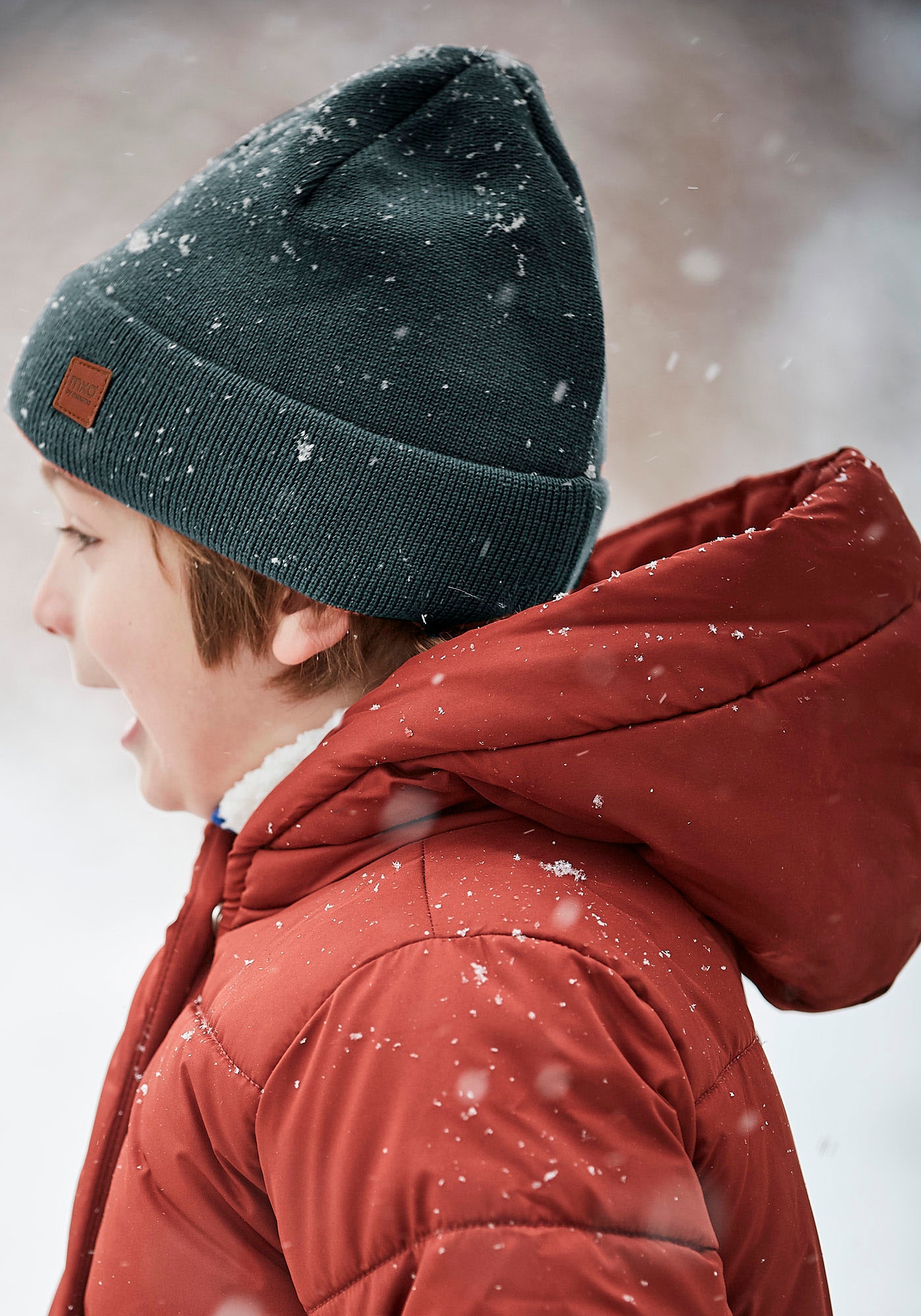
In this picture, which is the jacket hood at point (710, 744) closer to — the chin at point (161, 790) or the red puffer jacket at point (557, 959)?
the red puffer jacket at point (557, 959)

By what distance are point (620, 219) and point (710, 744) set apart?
6.95 ft

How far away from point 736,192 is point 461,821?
2271mm

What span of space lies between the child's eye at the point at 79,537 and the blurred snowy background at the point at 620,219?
1294 mm

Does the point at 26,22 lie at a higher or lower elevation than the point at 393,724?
higher

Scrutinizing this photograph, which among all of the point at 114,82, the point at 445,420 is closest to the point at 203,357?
the point at 445,420

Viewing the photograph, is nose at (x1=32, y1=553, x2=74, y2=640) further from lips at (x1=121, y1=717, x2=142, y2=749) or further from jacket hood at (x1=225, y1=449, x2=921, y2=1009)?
jacket hood at (x1=225, y1=449, x2=921, y2=1009)

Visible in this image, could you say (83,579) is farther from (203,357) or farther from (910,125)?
(910,125)

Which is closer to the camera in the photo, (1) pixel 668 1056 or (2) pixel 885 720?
(1) pixel 668 1056

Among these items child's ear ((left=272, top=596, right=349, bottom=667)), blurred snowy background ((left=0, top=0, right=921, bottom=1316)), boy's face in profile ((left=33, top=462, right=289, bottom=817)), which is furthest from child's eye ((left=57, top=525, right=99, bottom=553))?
blurred snowy background ((left=0, top=0, right=921, bottom=1316))

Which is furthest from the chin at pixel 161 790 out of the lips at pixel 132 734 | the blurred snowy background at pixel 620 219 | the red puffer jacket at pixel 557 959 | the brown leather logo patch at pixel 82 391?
the blurred snowy background at pixel 620 219

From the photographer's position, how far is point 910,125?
246 cm

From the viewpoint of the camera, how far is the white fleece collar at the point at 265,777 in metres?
0.73

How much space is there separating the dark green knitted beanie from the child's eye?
6cm

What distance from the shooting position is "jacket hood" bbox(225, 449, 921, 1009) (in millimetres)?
537
